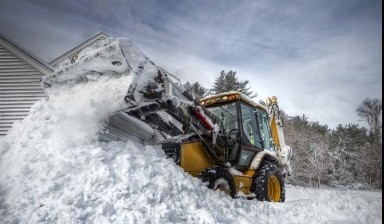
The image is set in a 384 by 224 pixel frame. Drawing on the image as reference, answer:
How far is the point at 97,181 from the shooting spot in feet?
11.6

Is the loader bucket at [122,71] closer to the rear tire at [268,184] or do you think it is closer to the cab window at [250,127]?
the cab window at [250,127]

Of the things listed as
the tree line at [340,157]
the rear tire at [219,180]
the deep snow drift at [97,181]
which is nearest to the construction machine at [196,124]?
the rear tire at [219,180]

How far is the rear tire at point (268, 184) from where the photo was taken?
5883 millimetres

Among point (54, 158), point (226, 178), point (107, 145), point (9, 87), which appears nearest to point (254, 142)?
point (226, 178)

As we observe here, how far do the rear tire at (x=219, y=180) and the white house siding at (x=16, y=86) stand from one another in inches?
273

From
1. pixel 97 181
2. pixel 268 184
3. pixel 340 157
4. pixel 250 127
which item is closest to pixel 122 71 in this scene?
pixel 97 181

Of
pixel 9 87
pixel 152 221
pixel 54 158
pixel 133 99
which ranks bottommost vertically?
pixel 152 221

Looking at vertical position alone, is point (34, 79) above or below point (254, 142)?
above

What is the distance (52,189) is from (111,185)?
0.65 metres

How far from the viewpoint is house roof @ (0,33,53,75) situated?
965cm

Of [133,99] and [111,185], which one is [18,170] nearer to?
[111,185]

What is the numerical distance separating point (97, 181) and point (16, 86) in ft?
25.8

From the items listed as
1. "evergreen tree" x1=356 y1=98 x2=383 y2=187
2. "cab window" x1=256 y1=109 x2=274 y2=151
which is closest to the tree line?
"evergreen tree" x1=356 y1=98 x2=383 y2=187

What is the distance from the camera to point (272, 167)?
6.45 meters
